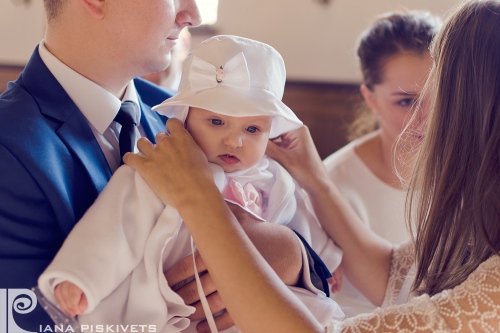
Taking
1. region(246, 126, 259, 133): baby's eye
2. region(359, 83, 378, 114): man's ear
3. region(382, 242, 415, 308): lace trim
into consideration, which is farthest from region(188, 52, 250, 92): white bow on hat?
region(359, 83, 378, 114): man's ear

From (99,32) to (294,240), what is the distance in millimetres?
755

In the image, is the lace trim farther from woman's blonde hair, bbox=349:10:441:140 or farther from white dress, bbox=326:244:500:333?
woman's blonde hair, bbox=349:10:441:140

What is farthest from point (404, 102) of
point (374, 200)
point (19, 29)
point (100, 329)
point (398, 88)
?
point (19, 29)

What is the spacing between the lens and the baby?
56.9 inches

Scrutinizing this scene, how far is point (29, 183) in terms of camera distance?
4.98 feet

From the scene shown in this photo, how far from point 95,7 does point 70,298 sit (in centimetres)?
78

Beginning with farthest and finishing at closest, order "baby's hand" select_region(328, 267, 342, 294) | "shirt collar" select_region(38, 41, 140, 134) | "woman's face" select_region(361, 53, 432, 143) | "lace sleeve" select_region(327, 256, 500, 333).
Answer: "woman's face" select_region(361, 53, 432, 143)
"baby's hand" select_region(328, 267, 342, 294)
"shirt collar" select_region(38, 41, 140, 134)
"lace sleeve" select_region(327, 256, 500, 333)

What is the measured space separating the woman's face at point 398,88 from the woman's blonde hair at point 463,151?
1037mm

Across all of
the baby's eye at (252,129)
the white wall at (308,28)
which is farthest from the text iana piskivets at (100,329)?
the white wall at (308,28)

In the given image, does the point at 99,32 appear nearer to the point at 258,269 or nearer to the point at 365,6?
the point at 258,269

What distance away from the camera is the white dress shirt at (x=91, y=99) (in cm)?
175

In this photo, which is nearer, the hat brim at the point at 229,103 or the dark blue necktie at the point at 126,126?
the hat brim at the point at 229,103

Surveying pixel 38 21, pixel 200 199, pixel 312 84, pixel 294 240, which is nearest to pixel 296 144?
pixel 294 240

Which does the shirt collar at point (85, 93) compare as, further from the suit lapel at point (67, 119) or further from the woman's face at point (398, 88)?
the woman's face at point (398, 88)
